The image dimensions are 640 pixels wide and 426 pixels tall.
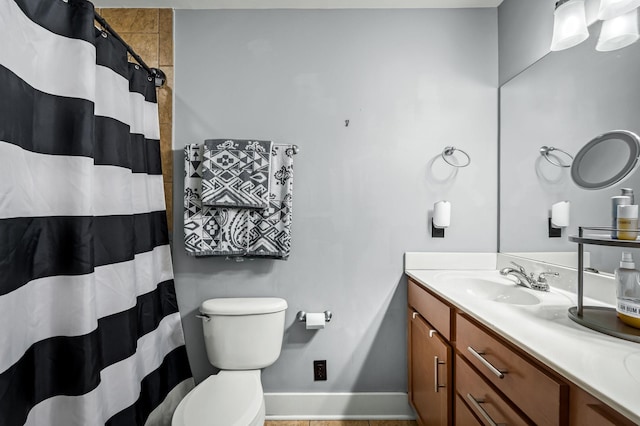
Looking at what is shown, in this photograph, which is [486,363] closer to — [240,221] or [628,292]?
[628,292]

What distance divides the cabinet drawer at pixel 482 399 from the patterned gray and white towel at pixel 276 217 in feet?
3.15

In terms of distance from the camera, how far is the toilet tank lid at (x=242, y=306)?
155 centimetres

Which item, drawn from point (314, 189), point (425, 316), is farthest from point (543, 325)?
point (314, 189)

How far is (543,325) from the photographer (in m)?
0.90

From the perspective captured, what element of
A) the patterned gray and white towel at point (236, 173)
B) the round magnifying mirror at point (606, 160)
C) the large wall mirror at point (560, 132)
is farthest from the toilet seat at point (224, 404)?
the round magnifying mirror at point (606, 160)

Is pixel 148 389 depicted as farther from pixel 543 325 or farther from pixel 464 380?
pixel 543 325

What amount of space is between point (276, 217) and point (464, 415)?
3.88ft

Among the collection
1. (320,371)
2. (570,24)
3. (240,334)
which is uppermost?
(570,24)

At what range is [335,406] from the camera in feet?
5.63

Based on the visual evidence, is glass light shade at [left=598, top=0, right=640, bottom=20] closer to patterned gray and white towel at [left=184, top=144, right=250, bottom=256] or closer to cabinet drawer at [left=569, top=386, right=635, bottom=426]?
cabinet drawer at [left=569, top=386, right=635, bottom=426]

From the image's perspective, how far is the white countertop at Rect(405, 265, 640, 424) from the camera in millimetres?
577

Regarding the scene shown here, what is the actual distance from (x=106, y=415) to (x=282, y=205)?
3.71ft

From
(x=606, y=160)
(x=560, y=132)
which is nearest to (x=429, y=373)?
(x=606, y=160)

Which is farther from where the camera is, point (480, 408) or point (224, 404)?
point (224, 404)
